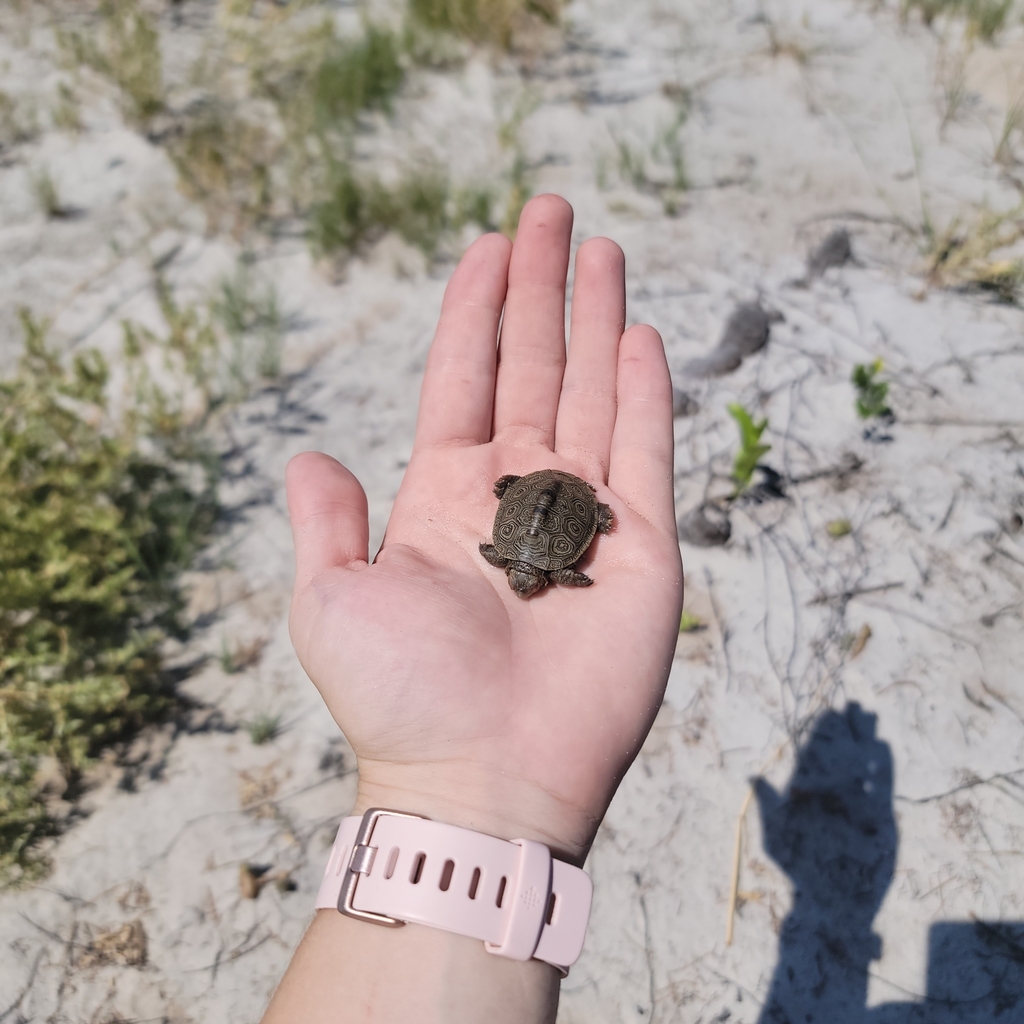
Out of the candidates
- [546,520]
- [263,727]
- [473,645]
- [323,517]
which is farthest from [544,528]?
[263,727]

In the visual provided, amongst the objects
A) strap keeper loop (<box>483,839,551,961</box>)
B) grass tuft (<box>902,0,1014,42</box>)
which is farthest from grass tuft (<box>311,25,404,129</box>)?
strap keeper loop (<box>483,839,551,961</box>)

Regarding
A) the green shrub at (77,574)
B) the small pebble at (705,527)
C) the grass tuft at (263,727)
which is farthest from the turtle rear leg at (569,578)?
the green shrub at (77,574)

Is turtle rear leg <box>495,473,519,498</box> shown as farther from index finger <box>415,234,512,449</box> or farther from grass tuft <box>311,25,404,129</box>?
grass tuft <box>311,25,404,129</box>

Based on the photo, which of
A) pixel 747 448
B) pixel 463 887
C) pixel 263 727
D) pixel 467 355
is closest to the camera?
pixel 463 887

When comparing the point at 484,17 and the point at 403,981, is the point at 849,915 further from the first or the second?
the point at 484,17

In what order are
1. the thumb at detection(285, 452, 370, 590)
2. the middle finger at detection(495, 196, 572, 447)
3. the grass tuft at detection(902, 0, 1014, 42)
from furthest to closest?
the grass tuft at detection(902, 0, 1014, 42)
the middle finger at detection(495, 196, 572, 447)
the thumb at detection(285, 452, 370, 590)

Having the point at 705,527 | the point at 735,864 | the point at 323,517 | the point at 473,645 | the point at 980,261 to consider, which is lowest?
the point at 735,864

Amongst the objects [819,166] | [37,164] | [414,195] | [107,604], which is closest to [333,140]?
[414,195]
